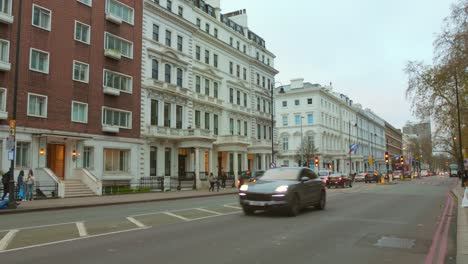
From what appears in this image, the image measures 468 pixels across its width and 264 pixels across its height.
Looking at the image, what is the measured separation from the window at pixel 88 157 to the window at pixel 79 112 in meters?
2.24

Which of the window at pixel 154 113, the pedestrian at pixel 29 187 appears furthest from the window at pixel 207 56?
the pedestrian at pixel 29 187

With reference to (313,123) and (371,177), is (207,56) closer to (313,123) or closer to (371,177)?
(371,177)

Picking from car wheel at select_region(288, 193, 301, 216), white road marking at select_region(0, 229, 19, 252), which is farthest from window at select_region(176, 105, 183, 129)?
white road marking at select_region(0, 229, 19, 252)

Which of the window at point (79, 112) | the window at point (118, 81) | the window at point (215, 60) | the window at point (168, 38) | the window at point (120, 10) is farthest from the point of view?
the window at point (215, 60)

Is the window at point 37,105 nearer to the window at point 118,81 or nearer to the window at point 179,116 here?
the window at point 118,81

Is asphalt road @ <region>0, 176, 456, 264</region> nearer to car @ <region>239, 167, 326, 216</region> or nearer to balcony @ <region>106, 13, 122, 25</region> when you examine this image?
car @ <region>239, 167, 326, 216</region>

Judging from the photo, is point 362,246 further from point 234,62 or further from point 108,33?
point 234,62

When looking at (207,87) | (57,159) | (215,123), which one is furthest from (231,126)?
(57,159)

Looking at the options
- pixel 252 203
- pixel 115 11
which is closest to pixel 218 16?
pixel 115 11

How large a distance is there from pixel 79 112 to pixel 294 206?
71.8 feet

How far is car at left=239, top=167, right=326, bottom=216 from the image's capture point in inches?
535

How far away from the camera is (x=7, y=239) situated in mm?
9766

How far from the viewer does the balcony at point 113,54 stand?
108 ft

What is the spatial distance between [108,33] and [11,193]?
60.0 feet
